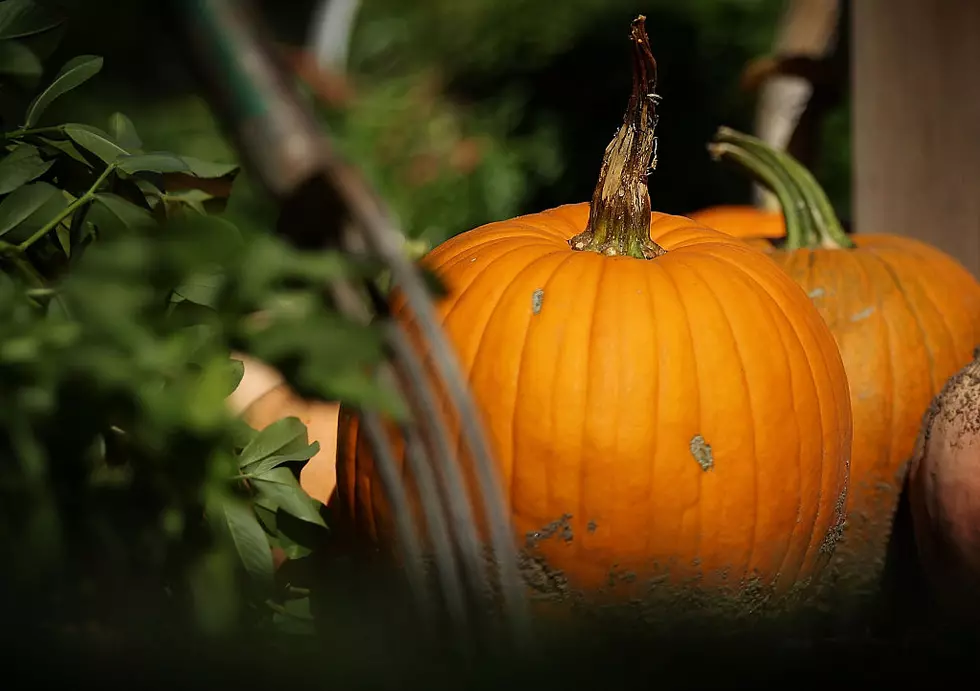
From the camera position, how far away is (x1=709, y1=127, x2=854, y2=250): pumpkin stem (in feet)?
5.63

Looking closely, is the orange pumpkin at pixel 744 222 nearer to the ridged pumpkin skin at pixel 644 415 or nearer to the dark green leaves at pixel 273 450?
the ridged pumpkin skin at pixel 644 415

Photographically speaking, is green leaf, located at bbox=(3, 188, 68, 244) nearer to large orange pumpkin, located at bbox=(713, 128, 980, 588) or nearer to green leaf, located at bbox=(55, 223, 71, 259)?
green leaf, located at bbox=(55, 223, 71, 259)

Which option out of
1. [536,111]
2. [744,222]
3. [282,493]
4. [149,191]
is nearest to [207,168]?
[149,191]

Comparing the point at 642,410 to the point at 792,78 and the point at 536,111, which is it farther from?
the point at 536,111

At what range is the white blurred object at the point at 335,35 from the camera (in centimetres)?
546

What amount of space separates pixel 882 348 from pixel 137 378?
3.86 ft

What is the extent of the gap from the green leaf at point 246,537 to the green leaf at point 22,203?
→ 0.36m

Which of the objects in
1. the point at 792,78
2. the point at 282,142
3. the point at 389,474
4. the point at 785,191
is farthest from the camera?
the point at 792,78

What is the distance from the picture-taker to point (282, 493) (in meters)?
1.19

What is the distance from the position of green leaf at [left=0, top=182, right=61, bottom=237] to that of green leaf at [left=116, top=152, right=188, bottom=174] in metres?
0.08

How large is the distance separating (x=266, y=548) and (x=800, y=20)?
7.38 feet

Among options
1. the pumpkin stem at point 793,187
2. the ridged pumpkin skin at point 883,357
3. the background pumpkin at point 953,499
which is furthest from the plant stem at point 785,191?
the background pumpkin at point 953,499

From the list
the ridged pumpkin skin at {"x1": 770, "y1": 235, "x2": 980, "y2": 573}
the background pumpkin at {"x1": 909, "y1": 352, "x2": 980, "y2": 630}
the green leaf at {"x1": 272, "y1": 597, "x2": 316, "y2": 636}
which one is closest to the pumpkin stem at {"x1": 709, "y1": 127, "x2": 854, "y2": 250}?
the ridged pumpkin skin at {"x1": 770, "y1": 235, "x2": 980, "y2": 573}

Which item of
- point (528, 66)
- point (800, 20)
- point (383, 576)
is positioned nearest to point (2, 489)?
point (383, 576)
